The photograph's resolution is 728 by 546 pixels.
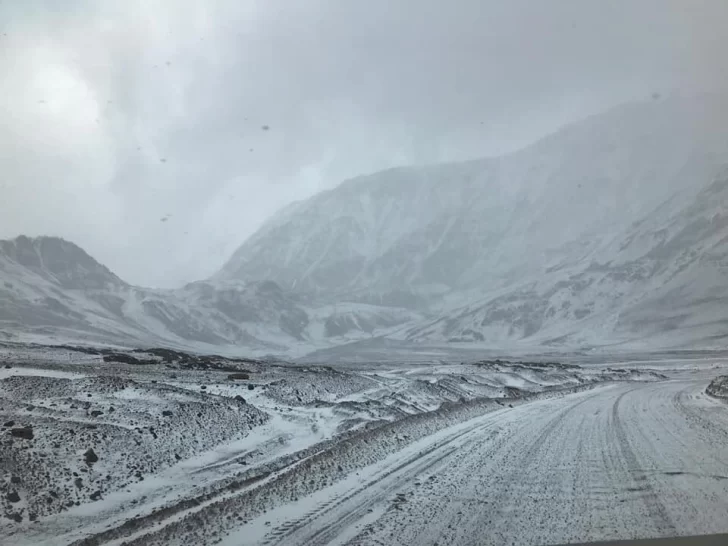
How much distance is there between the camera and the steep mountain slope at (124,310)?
135 meters

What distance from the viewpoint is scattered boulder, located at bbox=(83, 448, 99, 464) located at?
515 inches

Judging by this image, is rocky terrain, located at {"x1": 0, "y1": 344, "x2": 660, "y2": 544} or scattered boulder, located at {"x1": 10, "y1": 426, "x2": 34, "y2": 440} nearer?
A: rocky terrain, located at {"x1": 0, "y1": 344, "x2": 660, "y2": 544}

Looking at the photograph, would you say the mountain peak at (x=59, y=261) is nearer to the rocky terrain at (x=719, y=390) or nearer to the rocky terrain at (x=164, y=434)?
the rocky terrain at (x=164, y=434)

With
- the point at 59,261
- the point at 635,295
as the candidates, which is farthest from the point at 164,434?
the point at 59,261

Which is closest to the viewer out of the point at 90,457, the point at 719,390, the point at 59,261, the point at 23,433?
the point at 90,457

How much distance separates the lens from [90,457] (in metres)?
13.2

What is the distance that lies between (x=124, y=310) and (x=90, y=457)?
16759cm

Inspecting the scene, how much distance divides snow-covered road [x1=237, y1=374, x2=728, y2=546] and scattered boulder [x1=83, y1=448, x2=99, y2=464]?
5.20m

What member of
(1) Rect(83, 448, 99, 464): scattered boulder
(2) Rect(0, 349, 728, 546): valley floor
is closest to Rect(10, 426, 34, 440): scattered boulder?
(2) Rect(0, 349, 728, 546): valley floor

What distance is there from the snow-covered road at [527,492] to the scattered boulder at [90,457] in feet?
17.1

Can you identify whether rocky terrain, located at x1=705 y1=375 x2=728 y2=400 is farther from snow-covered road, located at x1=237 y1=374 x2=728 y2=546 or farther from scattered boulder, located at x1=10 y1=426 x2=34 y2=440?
scattered boulder, located at x1=10 y1=426 x2=34 y2=440

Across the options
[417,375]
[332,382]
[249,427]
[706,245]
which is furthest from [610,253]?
[249,427]

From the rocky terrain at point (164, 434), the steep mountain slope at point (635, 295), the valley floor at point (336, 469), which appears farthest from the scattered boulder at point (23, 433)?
the steep mountain slope at point (635, 295)

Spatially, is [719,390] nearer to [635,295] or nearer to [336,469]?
[336,469]
